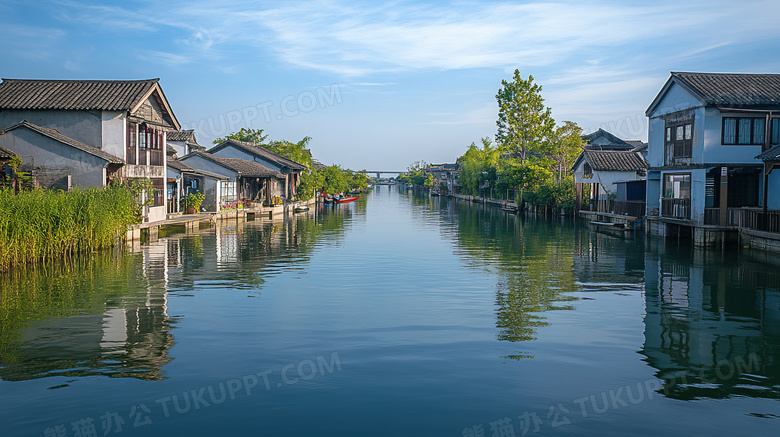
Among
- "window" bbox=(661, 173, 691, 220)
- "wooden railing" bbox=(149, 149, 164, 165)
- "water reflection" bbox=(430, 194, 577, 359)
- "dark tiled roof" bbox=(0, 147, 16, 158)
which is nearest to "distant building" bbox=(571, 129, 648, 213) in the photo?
"water reflection" bbox=(430, 194, 577, 359)

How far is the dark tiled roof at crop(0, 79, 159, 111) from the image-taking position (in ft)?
99.3

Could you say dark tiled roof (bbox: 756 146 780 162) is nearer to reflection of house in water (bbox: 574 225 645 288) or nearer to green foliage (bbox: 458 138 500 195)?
reflection of house in water (bbox: 574 225 645 288)

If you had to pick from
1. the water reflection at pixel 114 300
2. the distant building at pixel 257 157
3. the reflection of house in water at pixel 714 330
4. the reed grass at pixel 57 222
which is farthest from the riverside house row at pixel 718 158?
the distant building at pixel 257 157

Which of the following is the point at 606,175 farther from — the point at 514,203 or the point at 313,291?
A: the point at 313,291

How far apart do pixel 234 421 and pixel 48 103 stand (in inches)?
1087

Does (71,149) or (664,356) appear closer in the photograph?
(664,356)

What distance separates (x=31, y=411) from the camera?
826 cm

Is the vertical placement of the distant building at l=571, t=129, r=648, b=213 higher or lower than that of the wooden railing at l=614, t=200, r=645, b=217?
higher

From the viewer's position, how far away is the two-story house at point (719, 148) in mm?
27844

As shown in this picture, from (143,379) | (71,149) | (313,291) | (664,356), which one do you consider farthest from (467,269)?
(71,149)

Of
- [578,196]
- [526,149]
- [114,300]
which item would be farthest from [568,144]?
[114,300]

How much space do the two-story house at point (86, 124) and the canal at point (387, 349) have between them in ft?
27.8

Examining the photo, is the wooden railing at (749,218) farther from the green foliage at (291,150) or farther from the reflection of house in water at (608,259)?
the green foliage at (291,150)

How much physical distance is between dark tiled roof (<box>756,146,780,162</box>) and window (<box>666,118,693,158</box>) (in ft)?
12.7
